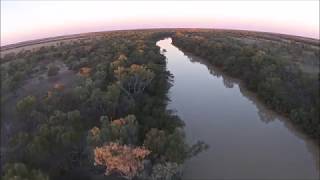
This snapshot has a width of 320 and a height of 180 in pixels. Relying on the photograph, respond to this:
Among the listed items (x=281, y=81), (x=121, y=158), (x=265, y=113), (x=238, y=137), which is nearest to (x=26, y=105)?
(x=121, y=158)

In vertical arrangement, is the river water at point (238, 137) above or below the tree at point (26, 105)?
below

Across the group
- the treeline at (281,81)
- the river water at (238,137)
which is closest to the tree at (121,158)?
the river water at (238,137)

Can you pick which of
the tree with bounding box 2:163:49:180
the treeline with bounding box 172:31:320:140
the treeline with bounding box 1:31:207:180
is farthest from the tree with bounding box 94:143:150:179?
the treeline with bounding box 172:31:320:140

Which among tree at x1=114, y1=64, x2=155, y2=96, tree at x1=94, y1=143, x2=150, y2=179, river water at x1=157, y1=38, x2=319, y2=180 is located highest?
tree at x1=114, y1=64, x2=155, y2=96

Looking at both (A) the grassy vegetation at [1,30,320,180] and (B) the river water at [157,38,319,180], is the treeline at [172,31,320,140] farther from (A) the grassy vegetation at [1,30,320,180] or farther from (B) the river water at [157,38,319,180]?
(B) the river water at [157,38,319,180]

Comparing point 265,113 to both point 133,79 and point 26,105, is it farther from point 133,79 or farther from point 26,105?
point 26,105

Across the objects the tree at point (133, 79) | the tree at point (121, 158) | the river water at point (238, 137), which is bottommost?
the river water at point (238, 137)

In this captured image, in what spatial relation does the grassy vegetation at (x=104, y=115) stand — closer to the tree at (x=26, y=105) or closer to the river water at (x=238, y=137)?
the tree at (x=26, y=105)

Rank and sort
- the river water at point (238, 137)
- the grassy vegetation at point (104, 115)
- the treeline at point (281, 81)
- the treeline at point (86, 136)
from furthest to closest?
the treeline at point (281, 81), the river water at point (238, 137), the grassy vegetation at point (104, 115), the treeline at point (86, 136)

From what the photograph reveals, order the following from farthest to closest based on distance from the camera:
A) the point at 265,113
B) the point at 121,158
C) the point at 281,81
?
1. the point at 265,113
2. the point at 281,81
3. the point at 121,158
